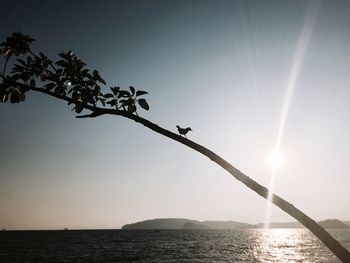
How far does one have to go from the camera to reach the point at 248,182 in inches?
126

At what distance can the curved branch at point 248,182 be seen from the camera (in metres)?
2.91

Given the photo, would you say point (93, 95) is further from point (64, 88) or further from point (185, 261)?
point (185, 261)

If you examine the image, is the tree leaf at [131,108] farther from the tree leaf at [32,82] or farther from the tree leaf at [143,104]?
the tree leaf at [32,82]

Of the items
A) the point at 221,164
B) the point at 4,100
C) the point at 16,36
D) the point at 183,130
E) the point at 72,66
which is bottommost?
the point at 221,164

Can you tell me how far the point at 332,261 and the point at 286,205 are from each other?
75.6m

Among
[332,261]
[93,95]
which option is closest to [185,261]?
[332,261]

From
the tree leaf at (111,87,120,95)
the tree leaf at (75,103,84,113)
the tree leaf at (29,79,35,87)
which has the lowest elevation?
the tree leaf at (75,103,84,113)

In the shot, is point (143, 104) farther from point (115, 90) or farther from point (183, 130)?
point (183, 130)

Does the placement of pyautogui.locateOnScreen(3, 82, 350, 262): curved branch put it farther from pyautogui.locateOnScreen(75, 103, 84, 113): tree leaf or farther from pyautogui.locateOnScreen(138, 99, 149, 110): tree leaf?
pyautogui.locateOnScreen(138, 99, 149, 110): tree leaf

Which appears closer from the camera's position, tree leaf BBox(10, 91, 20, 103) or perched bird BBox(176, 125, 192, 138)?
perched bird BBox(176, 125, 192, 138)

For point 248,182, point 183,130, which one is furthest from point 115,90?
point 248,182

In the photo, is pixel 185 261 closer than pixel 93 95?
No

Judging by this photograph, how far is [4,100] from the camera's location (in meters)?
3.78

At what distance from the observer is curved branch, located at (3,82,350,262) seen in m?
2.91
